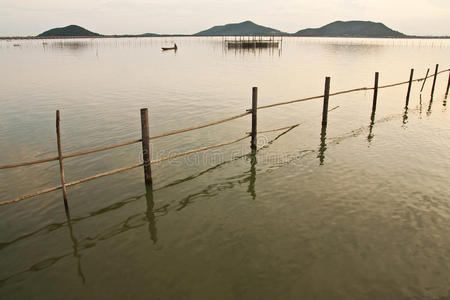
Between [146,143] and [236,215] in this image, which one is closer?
[236,215]

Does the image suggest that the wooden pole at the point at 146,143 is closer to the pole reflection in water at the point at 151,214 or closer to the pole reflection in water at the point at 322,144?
the pole reflection in water at the point at 151,214

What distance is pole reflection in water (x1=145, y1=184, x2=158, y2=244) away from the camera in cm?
685

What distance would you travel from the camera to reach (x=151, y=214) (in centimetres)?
762

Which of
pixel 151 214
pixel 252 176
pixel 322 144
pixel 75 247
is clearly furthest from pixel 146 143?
pixel 322 144

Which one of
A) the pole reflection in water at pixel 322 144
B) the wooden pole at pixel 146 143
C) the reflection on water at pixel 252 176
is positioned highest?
the wooden pole at pixel 146 143

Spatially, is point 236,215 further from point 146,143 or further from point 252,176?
point 146,143

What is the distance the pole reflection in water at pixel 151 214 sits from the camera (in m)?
6.85

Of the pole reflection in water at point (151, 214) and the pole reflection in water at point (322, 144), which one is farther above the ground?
the pole reflection in water at point (322, 144)

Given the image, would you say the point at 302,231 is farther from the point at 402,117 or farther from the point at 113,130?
the point at 402,117

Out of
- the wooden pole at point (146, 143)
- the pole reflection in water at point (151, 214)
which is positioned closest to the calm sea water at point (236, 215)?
the pole reflection in water at point (151, 214)

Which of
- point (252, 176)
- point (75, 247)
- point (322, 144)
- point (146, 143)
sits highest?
point (146, 143)

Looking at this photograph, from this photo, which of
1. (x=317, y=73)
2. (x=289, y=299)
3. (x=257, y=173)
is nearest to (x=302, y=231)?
(x=289, y=299)

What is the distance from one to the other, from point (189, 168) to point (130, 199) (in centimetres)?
241

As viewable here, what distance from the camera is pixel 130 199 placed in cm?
820
